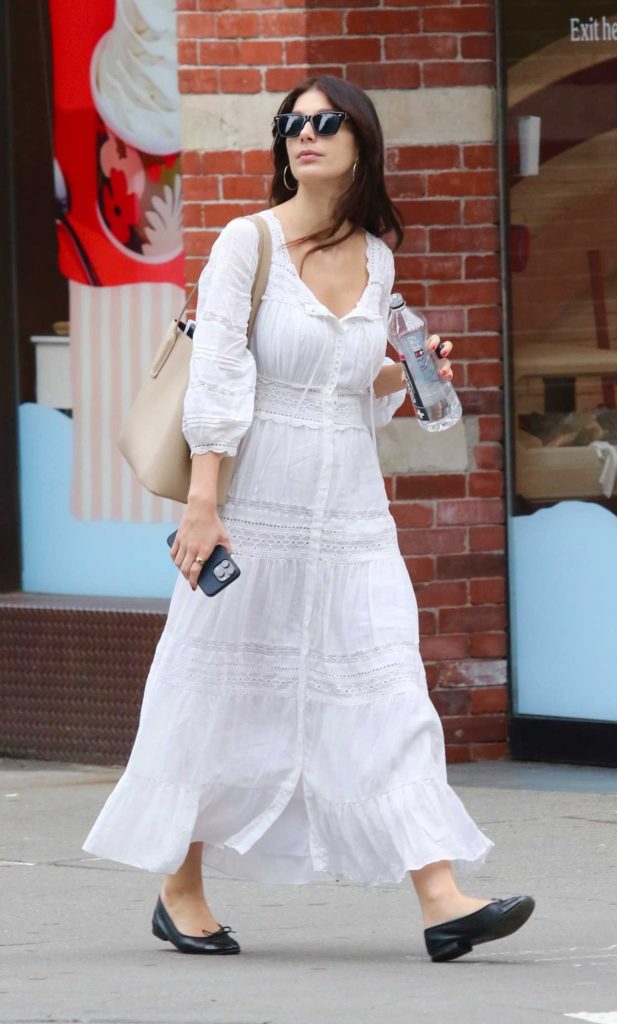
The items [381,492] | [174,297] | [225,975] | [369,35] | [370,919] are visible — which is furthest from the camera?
[174,297]

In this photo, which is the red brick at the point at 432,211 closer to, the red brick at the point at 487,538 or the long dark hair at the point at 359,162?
the red brick at the point at 487,538

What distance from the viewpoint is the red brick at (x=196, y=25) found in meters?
7.64

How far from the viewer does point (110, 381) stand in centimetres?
857

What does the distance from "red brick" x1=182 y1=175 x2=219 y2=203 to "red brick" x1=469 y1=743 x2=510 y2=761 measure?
2.14m

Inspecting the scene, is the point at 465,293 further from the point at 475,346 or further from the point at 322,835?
the point at 322,835

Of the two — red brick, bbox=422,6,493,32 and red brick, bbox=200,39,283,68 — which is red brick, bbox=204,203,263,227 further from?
red brick, bbox=422,6,493,32

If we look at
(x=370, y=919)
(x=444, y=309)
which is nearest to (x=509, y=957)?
(x=370, y=919)

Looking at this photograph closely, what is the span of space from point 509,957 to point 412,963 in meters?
0.24

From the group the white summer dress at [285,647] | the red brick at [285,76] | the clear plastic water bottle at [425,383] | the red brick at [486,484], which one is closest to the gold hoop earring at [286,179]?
Result: the white summer dress at [285,647]

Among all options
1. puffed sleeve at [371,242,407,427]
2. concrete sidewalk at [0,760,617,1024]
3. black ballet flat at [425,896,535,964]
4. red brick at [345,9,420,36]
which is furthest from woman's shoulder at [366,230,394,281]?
red brick at [345,9,420,36]

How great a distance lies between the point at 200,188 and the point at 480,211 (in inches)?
38.4

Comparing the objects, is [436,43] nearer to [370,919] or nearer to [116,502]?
[116,502]

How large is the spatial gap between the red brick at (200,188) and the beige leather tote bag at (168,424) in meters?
2.61

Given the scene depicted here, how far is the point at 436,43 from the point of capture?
770 cm
